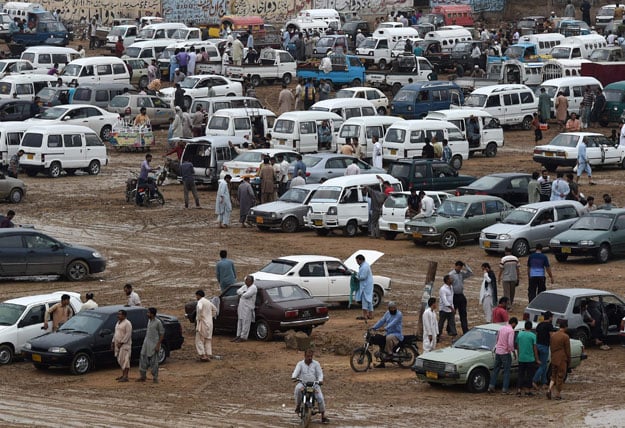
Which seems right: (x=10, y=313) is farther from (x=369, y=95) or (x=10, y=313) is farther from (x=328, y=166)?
(x=369, y=95)

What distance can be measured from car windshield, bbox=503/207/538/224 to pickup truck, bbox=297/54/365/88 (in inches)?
983

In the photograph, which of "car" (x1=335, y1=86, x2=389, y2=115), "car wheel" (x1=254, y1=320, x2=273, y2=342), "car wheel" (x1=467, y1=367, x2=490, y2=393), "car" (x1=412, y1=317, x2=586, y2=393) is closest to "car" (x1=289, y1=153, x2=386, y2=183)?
"car" (x1=335, y1=86, x2=389, y2=115)

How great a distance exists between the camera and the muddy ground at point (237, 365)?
20953 mm

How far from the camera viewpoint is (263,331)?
86.6 ft

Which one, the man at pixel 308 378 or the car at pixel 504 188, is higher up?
the man at pixel 308 378

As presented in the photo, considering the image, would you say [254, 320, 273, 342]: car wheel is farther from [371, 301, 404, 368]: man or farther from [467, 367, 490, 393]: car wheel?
[467, 367, 490, 393]: car wheel

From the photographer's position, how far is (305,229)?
37906 millimetres

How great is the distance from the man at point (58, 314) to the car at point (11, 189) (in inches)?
621

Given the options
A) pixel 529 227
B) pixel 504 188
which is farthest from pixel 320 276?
pixel 504 188

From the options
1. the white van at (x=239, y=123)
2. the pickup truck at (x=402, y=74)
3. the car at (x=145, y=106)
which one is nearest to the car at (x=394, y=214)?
the white van at (x=239, y=123)

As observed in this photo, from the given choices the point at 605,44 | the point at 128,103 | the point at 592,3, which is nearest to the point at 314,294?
the point at 128,103

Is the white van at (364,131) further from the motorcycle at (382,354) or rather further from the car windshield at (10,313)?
the motorcycle at (382,354)

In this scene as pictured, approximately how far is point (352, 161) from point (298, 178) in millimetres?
2630

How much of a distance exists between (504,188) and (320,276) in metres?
10.9
